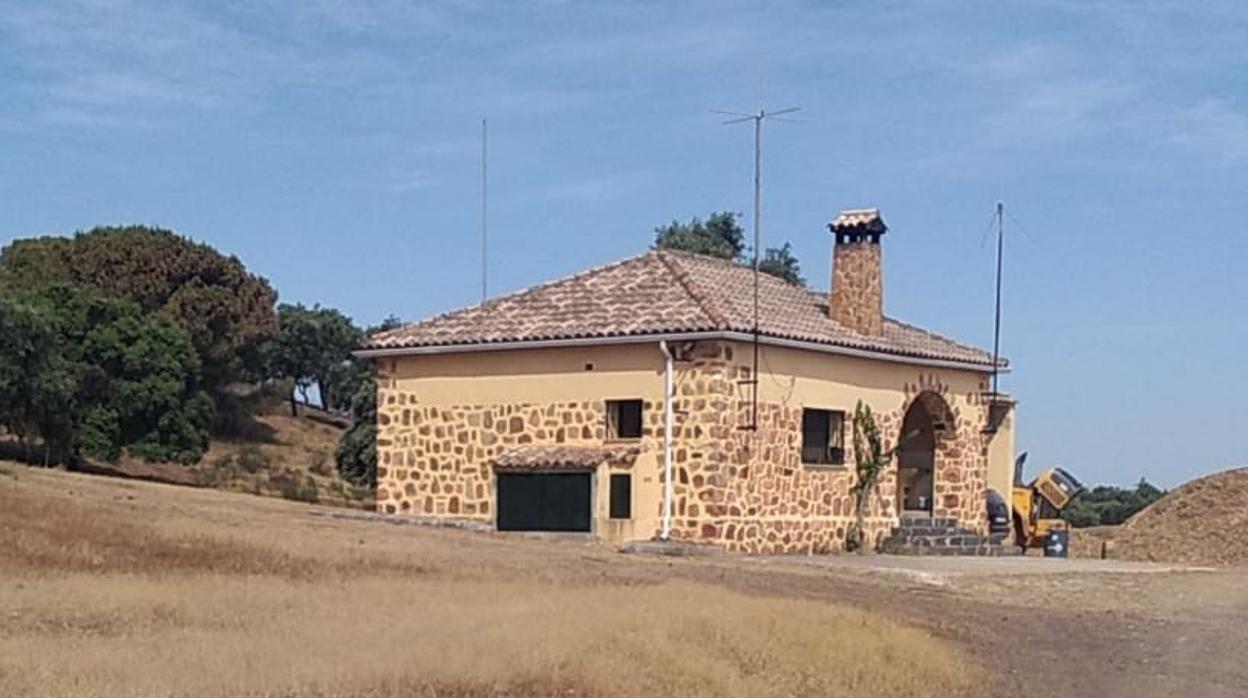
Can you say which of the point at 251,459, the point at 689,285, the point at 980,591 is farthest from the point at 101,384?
the point at 980,591

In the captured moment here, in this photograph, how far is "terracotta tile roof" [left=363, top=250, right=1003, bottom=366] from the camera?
97.3 ft

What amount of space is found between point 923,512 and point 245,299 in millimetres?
32004

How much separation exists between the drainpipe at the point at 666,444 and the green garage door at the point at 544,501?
4.13 feet

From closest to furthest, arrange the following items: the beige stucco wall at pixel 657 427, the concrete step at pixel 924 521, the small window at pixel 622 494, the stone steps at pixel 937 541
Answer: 1. the beige stucco wall at pixel 657 427
2. the small window at pixel 622 494
3. the stone steps at pixel 937 541
4. the concrete step at pixel 924 521

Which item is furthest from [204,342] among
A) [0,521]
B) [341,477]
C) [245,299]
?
[0,521]

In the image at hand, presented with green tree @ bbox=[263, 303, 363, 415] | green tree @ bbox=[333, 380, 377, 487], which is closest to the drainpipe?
green tree @ bbox=[333, 380, 377, 487]

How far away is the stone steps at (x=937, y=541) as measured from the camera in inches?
1287

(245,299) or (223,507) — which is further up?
(245,299)

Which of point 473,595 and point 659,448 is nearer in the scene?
point 473,595

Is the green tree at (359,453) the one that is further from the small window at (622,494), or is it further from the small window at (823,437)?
the small window at (622,494)

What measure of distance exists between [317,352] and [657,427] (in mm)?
47166

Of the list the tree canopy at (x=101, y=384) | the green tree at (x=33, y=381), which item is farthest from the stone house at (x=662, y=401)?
the tree canopy at (x=101, y=384)

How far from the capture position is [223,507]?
27.8 meters

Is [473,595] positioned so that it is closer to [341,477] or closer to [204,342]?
[341,477]
